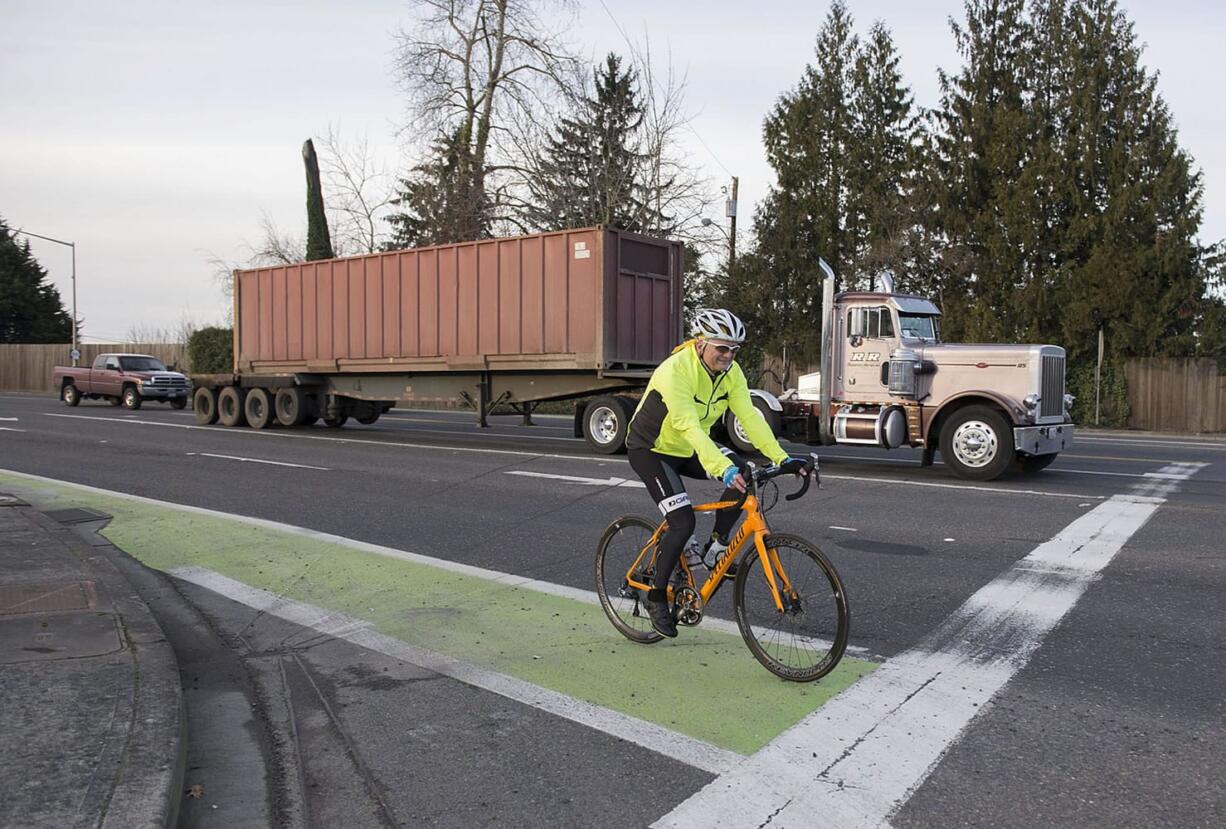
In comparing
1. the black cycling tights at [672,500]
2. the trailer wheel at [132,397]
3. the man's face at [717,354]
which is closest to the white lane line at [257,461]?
the black cycling tights at [672,500]

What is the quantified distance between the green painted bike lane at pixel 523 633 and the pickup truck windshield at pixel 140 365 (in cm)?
2490

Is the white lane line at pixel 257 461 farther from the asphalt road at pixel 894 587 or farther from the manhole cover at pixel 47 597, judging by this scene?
the manhole cover at pixel 47 597

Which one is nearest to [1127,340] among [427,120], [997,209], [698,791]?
[997,209]

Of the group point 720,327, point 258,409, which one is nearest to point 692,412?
point 720,327

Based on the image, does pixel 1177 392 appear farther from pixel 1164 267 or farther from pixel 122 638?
pixel 122 638

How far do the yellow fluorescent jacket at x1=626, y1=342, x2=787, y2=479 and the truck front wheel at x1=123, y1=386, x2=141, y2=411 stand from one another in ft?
96.2

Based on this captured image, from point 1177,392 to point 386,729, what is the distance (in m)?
28.4

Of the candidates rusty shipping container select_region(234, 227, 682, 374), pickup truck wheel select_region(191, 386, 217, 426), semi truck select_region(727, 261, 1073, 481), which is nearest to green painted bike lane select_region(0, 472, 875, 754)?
semi truck select_region(727, 261, 1073, 481)

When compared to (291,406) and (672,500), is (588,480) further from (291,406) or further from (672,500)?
(291,406)

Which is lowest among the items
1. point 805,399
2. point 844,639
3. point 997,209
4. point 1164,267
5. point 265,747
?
point 265,747

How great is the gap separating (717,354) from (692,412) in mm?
321

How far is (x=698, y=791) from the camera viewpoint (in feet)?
11.9

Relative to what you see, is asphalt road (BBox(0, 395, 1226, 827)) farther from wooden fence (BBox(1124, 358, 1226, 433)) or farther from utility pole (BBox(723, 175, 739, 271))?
utility pole (BBox(723, 175, 739, 271))

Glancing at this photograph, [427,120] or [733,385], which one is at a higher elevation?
[427,120]
